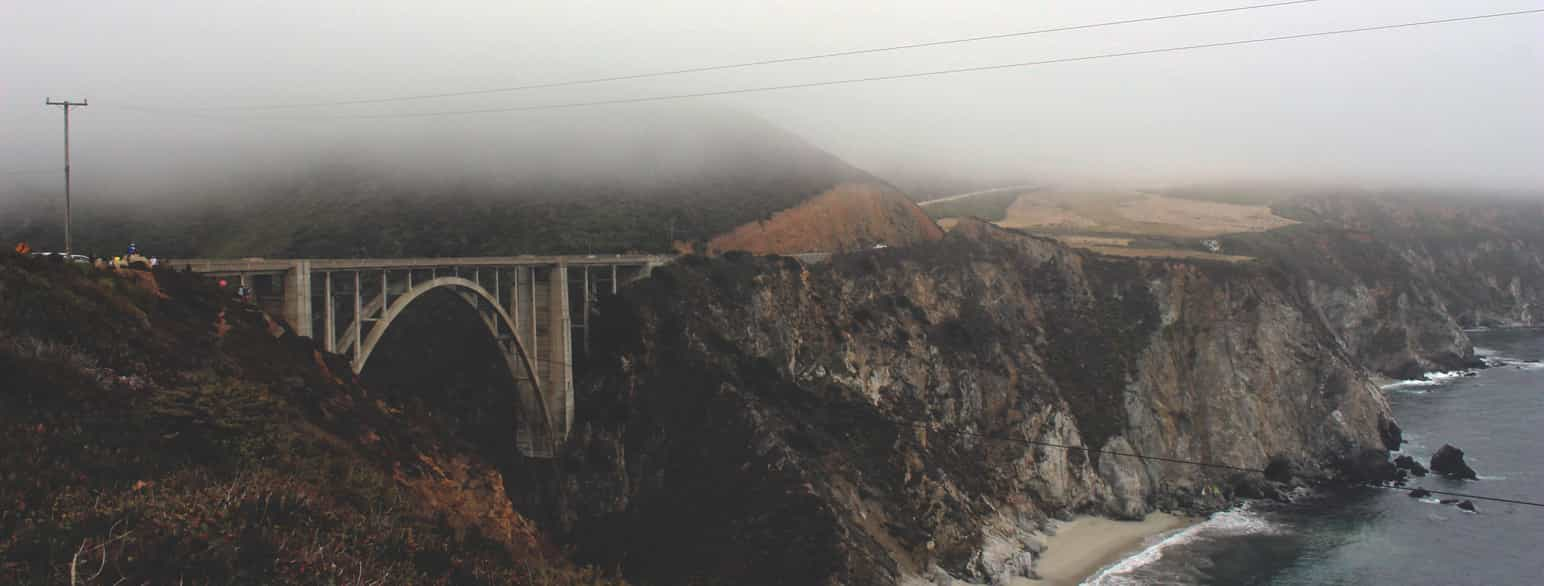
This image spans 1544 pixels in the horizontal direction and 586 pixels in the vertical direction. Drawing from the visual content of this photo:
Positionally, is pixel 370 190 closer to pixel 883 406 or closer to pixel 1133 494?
pixel 883 406

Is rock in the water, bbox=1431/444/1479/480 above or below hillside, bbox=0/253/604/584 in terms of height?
below

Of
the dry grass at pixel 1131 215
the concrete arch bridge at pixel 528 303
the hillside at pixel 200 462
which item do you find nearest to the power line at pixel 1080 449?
the concrete arch bridge at pixel 528 303

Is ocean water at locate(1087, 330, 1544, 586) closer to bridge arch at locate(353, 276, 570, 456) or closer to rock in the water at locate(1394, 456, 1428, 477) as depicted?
rock in the water at locate(1394, 456, 1428, 477)

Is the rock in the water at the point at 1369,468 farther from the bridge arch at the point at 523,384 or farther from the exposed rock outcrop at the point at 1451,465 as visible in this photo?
the bridge arch at the point at 523,384

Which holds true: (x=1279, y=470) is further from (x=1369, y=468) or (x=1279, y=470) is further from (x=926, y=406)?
(x=926, y=406)

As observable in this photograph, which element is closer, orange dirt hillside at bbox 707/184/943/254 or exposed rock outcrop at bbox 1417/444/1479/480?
exposed rock outcrop at bbox 1417/444/1479/480

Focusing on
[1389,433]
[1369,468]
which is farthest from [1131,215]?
[1369,468]

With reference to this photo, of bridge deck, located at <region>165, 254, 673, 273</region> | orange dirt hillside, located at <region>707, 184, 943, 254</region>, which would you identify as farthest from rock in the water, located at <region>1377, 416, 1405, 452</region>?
bridge deck, located at <region>165, 254, 673, 273</region>
